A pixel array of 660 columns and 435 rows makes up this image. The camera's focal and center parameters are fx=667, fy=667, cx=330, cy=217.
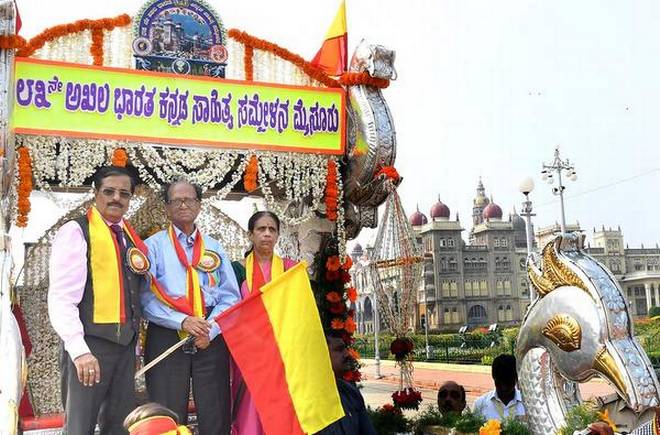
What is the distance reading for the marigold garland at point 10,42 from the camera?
4855 mm

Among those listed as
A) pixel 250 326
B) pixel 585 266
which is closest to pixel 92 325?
pixel 250 326

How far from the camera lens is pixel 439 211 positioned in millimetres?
62094

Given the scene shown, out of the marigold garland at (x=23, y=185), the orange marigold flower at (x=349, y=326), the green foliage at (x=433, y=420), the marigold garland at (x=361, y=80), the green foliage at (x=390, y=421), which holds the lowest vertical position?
the green foliage at (x=390, y=421)

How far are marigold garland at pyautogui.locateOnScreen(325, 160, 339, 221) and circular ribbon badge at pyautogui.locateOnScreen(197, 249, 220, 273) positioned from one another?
1718mm

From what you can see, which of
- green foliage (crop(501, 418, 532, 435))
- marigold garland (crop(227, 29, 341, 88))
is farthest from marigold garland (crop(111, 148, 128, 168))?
green foliage (crop(501, 418, 532, 435))

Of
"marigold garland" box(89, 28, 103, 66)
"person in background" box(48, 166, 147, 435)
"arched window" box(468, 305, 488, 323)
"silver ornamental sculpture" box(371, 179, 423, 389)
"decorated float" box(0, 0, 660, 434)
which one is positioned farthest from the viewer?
"arched window" box(468, 305, 488, 323)

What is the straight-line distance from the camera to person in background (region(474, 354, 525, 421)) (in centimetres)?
504

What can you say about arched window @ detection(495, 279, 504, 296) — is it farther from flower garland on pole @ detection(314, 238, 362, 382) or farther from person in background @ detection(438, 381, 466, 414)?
person in background @ detection(438, 381, 466, 414)

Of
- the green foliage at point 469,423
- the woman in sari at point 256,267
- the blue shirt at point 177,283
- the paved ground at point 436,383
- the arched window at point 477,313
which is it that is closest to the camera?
the blue shirt at point 177,283

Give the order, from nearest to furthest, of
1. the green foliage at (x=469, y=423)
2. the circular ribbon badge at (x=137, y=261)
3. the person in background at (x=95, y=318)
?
the person in background at (x=95, y=318) < the circular ribbon badge at (x=137, y=261) < the green foliage at (x=469, y=423)

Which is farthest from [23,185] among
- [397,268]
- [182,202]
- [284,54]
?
[397,268]

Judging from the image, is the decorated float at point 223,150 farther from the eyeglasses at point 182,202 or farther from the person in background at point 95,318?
the eyeglasses at point 182,202

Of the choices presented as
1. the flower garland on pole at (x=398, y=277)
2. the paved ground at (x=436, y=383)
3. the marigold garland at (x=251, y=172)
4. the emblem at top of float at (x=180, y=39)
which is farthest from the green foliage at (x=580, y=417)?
the paved ground at (x=436, y=383)

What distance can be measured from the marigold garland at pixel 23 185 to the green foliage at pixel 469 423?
3592 millimetres
